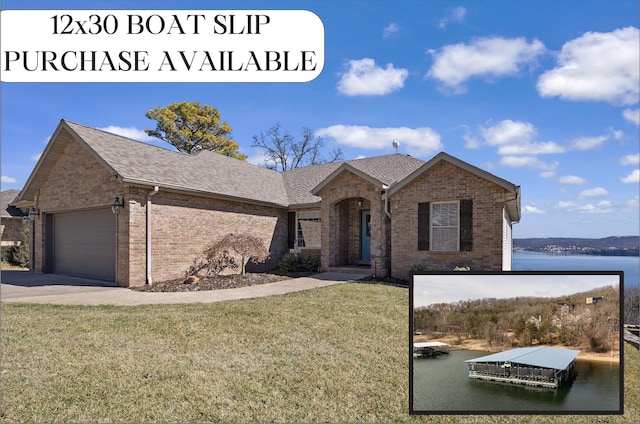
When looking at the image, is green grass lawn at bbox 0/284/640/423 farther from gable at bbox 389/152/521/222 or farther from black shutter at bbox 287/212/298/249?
black shutter at bbox 287/212/298/249

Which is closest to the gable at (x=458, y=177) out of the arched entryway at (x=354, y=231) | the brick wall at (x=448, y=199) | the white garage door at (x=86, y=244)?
the brick wall at (x=448, y=199)

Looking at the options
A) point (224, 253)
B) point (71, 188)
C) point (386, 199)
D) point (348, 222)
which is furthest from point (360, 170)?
point (71, 188)

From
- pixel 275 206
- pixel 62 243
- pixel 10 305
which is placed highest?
pixel 275 206

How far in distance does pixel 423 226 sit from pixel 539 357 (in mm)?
10861

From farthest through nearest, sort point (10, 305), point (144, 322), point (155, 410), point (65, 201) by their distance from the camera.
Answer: point (65, 201)
point (10, 305)
point (144, 322)
point (155, 410)

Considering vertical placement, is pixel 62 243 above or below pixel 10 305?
above

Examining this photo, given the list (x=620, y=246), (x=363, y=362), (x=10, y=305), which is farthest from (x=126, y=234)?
(x=620, y=246)

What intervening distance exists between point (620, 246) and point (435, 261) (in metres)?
4.93

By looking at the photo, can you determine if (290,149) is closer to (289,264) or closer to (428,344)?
(289,264)

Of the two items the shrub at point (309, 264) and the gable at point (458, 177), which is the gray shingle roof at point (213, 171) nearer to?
the gable at point (458, 177)

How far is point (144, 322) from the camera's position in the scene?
7.11 m

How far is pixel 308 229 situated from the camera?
17625mm

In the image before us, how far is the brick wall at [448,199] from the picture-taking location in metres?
11.8

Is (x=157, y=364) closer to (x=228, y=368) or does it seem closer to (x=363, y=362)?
(x=228, y=368)
